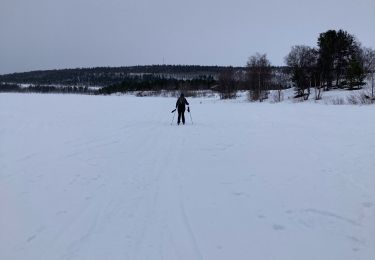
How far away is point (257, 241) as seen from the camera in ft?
16.3

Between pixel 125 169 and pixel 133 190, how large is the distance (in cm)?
195

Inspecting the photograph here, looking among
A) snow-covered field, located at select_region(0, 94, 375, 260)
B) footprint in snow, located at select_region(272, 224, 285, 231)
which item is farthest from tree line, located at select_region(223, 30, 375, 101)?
footprint in snow, located at select_region(272, 224, 285, 231)

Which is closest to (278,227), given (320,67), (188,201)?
(188,201)

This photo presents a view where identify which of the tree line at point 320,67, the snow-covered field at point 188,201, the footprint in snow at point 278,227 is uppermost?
the tree line at point 320,67

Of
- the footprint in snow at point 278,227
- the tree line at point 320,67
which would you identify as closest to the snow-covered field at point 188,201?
the footprint in snow at point 278,227

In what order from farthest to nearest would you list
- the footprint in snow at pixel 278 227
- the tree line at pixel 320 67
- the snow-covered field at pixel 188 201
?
the tree line at pixel 320 67, the footprint in snow at pixel 278 227, the snow-covered field at pixel 188 201

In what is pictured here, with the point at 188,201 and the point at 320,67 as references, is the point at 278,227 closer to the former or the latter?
the point at 188,201

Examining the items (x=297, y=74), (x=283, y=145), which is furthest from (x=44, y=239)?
(x=297, y=74)

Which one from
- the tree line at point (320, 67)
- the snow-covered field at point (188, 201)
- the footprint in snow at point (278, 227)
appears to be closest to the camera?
the snow-covered field at point (188, 201)

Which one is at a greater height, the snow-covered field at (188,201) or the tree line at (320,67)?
the tree line at (320,67)

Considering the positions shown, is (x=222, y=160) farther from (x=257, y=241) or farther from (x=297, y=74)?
(x=297, y=74)

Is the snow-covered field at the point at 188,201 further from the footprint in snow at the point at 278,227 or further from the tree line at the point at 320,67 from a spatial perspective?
the tree line at the point at 320,67

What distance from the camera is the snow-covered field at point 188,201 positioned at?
4.77 m

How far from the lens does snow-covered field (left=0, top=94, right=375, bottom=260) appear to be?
15.7 feet
